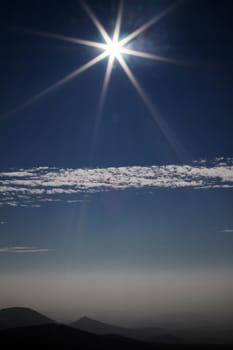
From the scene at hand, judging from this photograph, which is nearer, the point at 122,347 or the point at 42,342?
the point at 42,342

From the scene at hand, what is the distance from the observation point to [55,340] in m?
100

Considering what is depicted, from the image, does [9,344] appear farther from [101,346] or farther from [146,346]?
[146,346]

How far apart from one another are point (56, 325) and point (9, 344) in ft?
94.4

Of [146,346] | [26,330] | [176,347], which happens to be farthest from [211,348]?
[26,330]

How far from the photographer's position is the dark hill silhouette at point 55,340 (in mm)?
92625

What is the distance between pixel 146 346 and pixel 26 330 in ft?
112

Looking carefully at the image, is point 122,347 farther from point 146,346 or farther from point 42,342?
point 42,342

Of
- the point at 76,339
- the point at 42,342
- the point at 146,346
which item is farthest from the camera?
the point at 146,346

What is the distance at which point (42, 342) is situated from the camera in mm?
96688

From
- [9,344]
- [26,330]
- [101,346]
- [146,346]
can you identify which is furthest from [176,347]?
[9,344]

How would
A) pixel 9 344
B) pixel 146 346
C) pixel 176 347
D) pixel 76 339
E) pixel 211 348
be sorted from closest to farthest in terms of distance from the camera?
1. pixel 9 344
2. pixel 76 339
3. pixel 146 346
4. pixel 176 347
5. pixel 211 348

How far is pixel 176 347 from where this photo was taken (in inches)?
5074

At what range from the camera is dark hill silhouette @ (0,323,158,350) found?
304 feet

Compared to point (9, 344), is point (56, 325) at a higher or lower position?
higher
